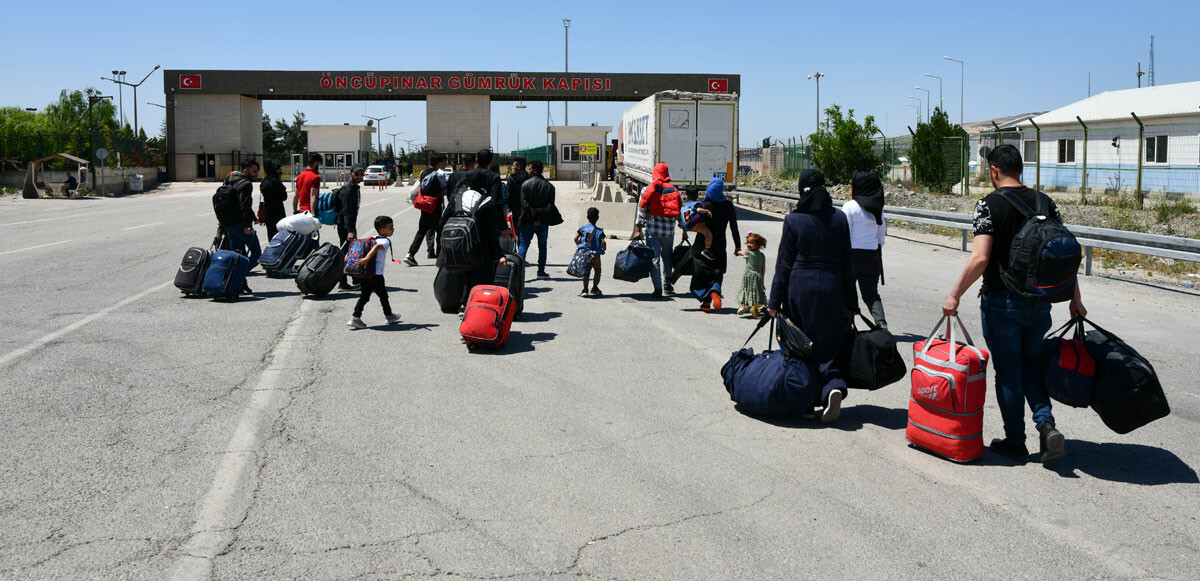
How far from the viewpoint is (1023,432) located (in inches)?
225

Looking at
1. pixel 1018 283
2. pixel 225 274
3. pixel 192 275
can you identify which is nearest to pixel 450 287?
pixel 225 274

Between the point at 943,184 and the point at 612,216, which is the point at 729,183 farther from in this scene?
the point at 943,184

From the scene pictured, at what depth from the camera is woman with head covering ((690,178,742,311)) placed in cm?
1122

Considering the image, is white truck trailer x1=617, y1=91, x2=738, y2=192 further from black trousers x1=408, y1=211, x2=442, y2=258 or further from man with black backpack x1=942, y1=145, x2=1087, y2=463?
man with black backpack x1=942, y1=145, x2=1087, y2=463

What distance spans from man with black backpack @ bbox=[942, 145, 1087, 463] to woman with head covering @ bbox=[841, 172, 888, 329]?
10.4ft

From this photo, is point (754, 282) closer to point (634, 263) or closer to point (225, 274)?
point (634, 263)

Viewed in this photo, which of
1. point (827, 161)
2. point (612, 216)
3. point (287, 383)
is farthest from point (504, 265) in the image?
point (827, 161)

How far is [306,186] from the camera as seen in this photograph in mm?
14477

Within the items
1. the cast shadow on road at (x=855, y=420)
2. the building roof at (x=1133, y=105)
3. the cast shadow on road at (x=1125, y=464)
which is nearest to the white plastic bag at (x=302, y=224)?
the cast shadow on road at (x=855, y=420)

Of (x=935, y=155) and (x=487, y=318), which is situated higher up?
(x=935, y=155)

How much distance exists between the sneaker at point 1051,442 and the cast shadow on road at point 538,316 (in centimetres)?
603

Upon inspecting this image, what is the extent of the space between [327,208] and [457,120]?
56.4 meters

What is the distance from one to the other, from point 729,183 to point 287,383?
24046 mm

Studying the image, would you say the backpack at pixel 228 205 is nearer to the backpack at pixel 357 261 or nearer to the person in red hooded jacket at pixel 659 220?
the backpack at pixel 357 261
